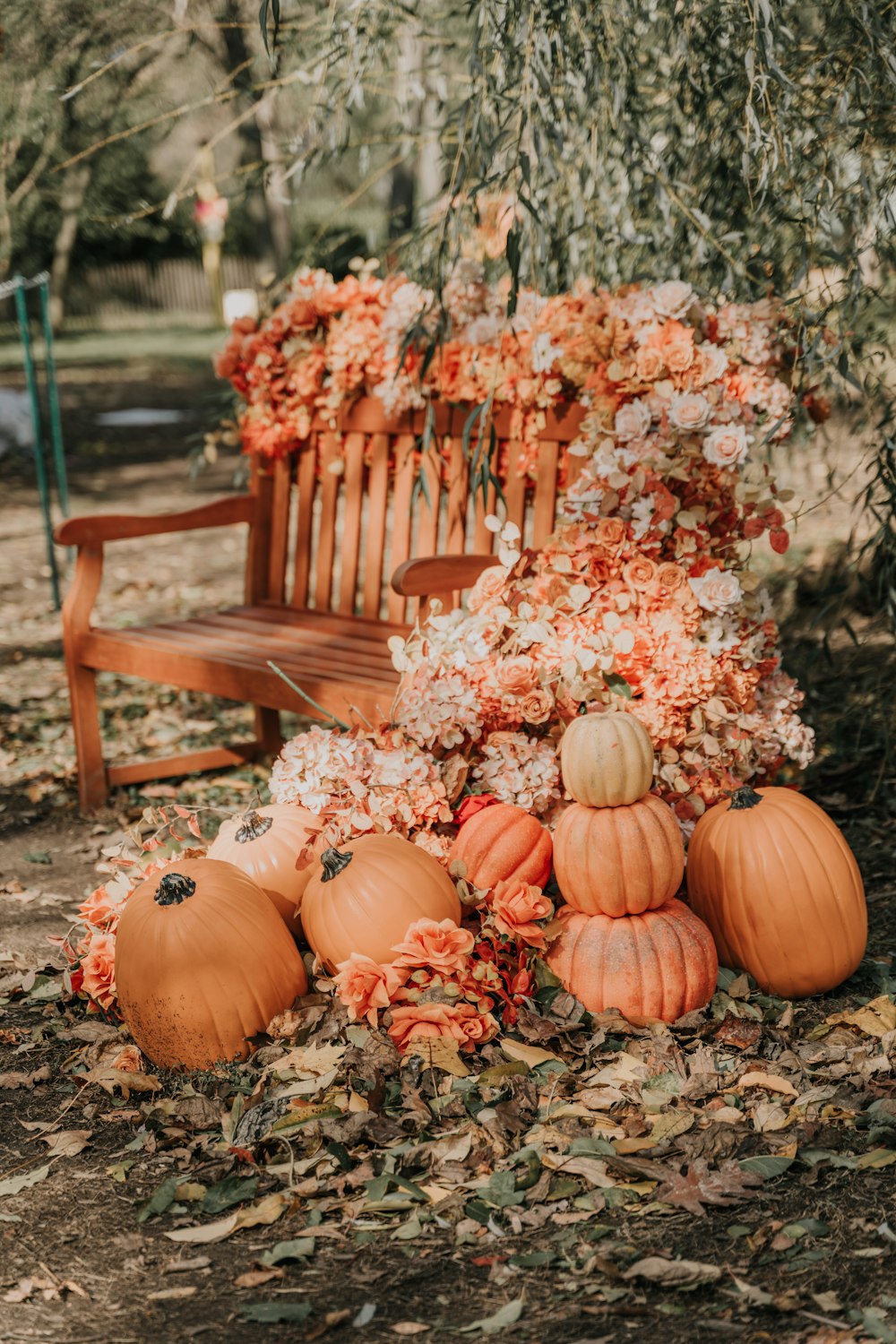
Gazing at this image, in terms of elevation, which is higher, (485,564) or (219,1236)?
(485,564)

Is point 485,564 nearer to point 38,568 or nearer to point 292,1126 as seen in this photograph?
point 292,1126

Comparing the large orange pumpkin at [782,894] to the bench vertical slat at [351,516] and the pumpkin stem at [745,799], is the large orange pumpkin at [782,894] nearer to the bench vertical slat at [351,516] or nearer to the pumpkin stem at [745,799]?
the pumpkin stem at [745,799]

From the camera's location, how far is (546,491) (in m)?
3.78

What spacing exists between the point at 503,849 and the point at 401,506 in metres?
1.42

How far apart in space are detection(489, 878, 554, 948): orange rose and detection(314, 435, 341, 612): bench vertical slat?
1754 millimetres

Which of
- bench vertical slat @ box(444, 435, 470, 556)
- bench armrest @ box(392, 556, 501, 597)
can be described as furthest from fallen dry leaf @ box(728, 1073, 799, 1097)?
bench vertical slat @ box(444, 435, 470, 556)

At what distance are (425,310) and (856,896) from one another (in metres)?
1.68

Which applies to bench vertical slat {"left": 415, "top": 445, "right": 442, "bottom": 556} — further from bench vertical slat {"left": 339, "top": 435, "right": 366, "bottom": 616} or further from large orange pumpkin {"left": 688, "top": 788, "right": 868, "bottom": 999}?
large orange pumpkin {"left": 688, "top": 788, "right": 868, "bottom": 999}

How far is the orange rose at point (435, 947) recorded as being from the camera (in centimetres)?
273

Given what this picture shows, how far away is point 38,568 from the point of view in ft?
27.6

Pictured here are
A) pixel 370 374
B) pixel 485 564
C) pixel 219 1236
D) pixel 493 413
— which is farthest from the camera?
pixel 370 374

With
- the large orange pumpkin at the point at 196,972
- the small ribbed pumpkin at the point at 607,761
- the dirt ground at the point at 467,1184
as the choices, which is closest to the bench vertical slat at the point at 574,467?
the small ribbed pumpkin at the point at 607,761

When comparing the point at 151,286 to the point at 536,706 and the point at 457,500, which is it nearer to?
the point at 457,500

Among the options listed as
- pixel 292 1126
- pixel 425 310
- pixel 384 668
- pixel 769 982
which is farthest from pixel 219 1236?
pixel 425 310
